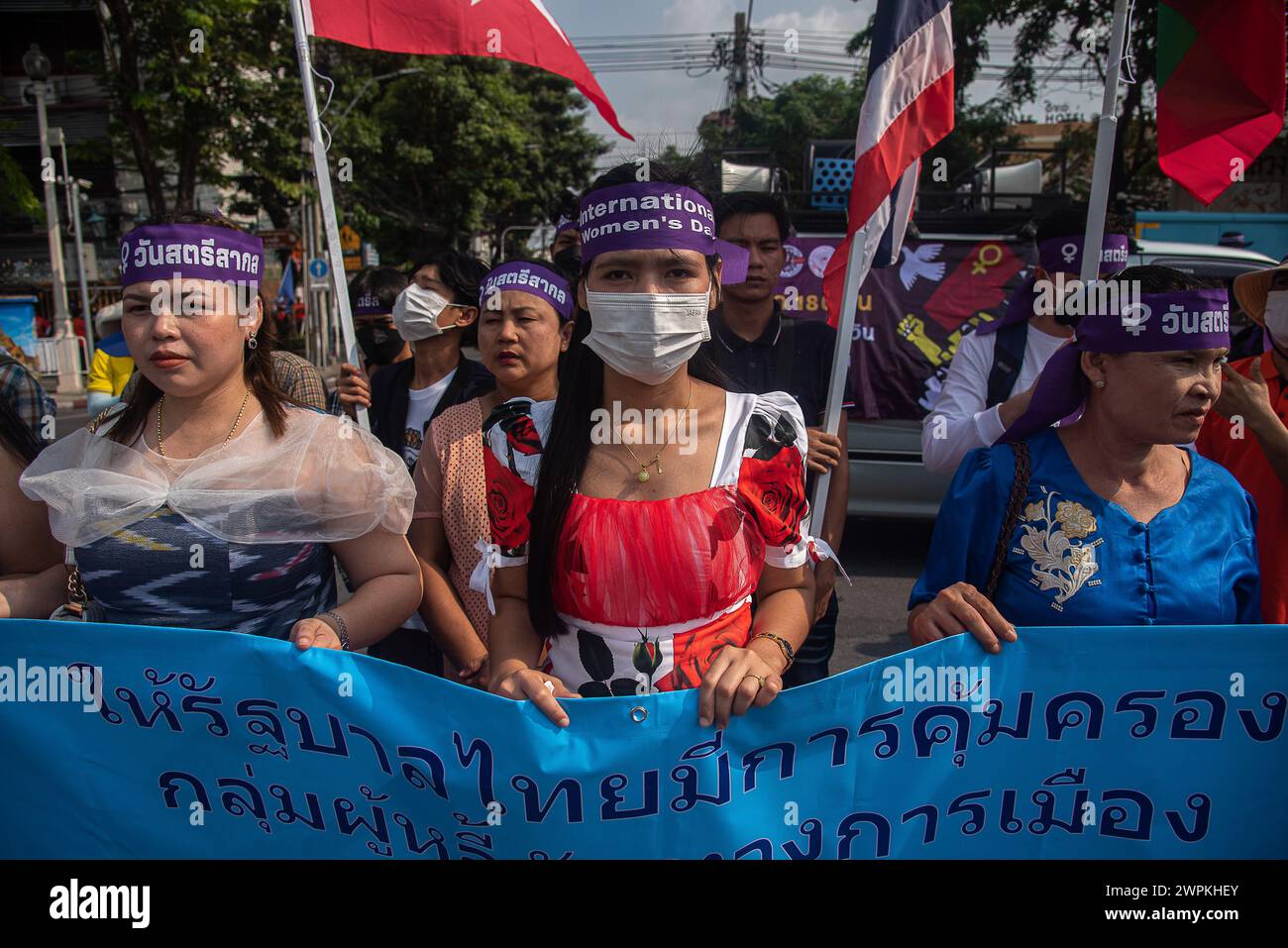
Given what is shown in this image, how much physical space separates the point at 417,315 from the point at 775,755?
2.50m

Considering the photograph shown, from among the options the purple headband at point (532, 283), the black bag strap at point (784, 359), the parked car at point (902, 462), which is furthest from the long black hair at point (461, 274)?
the parked car at point (902, 462)

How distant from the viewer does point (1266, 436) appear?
2471 millimetres

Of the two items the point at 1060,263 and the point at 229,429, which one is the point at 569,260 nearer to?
the point at 1060,263

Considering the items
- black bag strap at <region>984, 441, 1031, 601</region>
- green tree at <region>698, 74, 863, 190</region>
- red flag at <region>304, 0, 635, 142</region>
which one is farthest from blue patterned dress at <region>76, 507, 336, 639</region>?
green tree at <region>698, 74, 863, 190</region>

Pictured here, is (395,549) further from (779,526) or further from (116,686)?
Result: (779,526)

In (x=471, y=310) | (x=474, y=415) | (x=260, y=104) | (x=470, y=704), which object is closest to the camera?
(x=470, y=704)

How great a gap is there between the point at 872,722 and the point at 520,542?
83 cm

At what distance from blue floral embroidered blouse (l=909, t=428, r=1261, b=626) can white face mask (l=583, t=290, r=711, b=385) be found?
740mm

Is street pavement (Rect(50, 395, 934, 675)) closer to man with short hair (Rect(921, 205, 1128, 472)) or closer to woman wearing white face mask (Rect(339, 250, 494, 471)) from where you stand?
man with short hair (Rect(921, 205, 1128, 472))

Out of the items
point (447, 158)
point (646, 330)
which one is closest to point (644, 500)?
point (646, 330)

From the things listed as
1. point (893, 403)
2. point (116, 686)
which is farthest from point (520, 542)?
point (893, 403)

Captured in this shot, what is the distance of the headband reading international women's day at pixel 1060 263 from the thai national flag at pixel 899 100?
0.53m

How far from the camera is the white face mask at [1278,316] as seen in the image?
269cm

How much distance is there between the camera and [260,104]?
16797 mm
